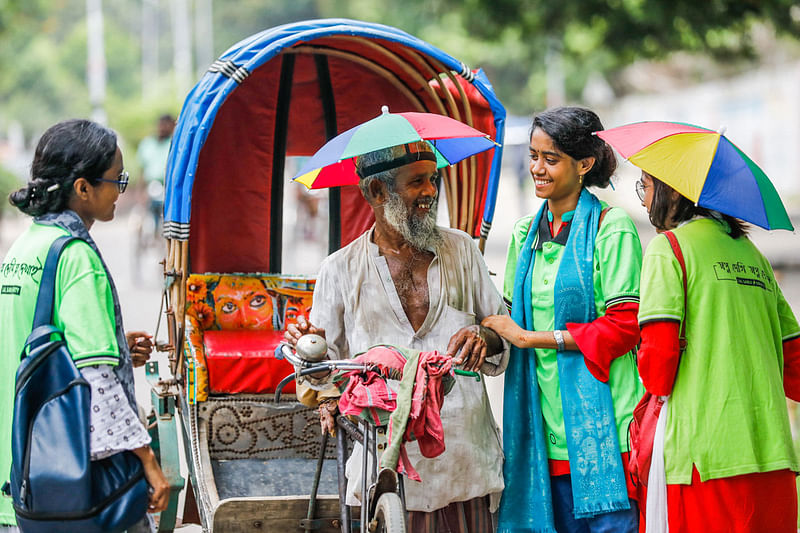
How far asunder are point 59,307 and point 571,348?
5.66ft

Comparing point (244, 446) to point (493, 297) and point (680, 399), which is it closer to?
point (493, 297)

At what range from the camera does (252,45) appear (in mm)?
4324

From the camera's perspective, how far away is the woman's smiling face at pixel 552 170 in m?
3.51

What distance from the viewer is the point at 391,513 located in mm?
3061

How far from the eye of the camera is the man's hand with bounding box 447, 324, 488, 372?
3.29 m

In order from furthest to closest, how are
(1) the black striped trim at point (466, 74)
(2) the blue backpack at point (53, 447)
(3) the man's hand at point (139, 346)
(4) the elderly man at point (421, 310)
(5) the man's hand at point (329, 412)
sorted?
(1) the black striped trim at point (466, 74), (3) the man's hand at point (139, 346), (5) the man's hand at point (329, 412), (4) the elderly man at point (421, 310), (2) the blue backpack at point (53, 447)

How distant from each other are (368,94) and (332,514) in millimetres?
2417

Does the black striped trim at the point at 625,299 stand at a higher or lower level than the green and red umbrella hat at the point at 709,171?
lower

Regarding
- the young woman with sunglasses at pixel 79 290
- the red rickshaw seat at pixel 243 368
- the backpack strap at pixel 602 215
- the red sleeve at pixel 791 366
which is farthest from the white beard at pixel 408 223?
the red rickshaw seat at pixel 243 368

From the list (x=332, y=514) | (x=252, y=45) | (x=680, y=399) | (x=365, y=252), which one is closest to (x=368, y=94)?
(x=252, y=45)

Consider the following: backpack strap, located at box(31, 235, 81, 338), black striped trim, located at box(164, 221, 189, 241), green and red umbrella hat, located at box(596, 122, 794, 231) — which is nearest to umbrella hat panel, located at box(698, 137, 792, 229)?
green and red umbrella hat, located at box(596, 122, 794, 231)

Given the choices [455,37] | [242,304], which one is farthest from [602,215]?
[455,37]

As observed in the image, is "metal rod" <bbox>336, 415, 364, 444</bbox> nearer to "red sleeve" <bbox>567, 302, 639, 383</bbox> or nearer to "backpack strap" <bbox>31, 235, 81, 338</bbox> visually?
"red sleeve" <bbox>567, 302, 639, 383</bbox>

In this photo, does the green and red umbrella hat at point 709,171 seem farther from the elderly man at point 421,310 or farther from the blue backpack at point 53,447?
the blue backpack at point 53,447
